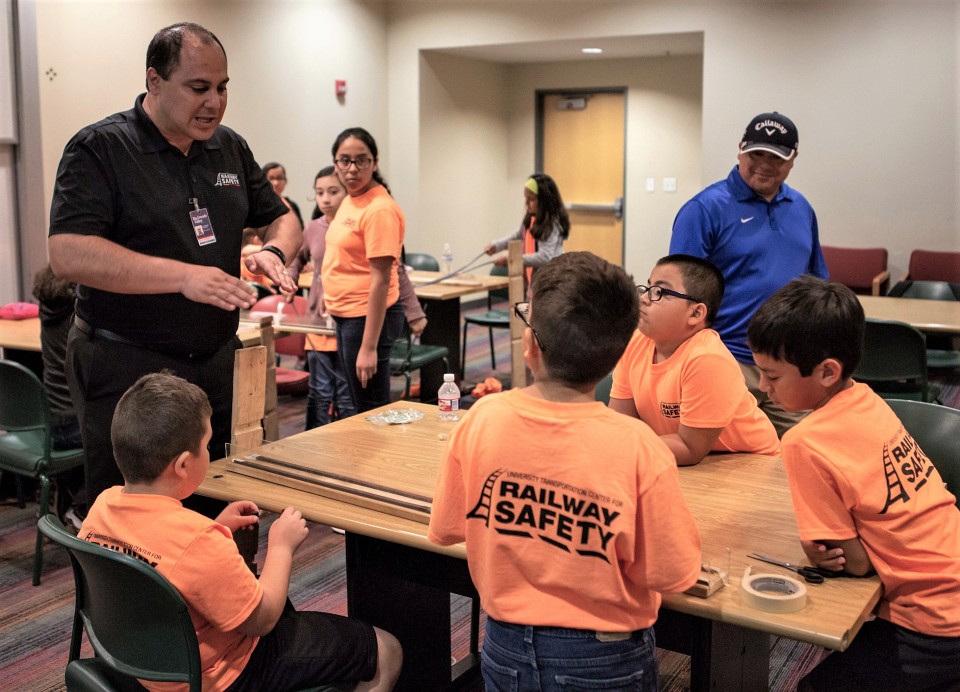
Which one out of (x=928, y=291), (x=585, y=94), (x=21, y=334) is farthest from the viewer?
(x=585, y=94)

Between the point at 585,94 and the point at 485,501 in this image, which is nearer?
the point at 485,501

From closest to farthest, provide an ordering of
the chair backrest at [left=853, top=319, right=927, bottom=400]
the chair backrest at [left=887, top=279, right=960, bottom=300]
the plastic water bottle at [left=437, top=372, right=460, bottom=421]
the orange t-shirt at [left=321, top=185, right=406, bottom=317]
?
the plastic water bottle at [left=437, top=372, right=460, bottom=421] < the orange t-shirt at [left=321, top=185, right=406, bottom=317] < the chair backrest at [left=853, top=319, right=927, bottom=400] < the chair backrest at [left=887, top=279, right=960, bottom=300]

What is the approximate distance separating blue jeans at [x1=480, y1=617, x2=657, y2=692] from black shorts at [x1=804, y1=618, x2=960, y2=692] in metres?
0.43

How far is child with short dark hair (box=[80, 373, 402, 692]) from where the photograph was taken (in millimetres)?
1678

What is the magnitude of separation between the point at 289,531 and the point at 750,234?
1.96 metres

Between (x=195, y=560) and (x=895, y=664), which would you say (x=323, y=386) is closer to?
(x=195, y=560)

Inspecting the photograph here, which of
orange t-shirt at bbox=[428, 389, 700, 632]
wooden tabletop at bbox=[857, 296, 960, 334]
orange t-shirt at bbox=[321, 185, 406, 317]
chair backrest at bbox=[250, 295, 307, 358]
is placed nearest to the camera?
orange t-shirt at bbox=[428, 389, 700, 632]

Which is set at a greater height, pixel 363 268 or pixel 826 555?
pixel 363 268

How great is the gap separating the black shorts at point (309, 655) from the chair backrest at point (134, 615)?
6.4 inches

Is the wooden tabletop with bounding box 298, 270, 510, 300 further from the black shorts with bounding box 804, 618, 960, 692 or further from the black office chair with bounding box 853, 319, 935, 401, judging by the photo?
the black shorts with bounding box 804, 618, 960, 692

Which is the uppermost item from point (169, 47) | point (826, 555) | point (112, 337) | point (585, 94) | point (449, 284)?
point (585, 94)

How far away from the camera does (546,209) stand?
252 inches

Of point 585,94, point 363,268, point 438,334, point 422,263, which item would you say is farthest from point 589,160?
point 363,268

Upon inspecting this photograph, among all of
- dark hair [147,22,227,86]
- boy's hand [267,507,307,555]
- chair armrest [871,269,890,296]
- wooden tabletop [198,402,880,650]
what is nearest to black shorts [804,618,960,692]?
wooden tabletop [198,402,880,650]
